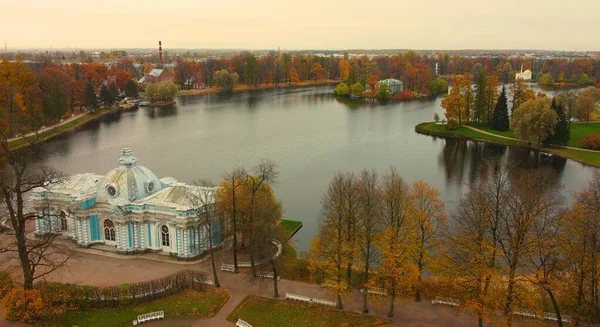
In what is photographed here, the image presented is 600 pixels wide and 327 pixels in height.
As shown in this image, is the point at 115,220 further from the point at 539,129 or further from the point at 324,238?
the point at 539,129

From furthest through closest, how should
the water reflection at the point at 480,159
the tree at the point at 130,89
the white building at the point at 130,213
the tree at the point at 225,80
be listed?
1. the tree at the point at 225,80
2. the tree at the point at 130,89
3. the water reflection at the point at 480,159
4. the white building at the point at 130,213

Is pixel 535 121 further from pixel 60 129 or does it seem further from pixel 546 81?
pixel 546 81

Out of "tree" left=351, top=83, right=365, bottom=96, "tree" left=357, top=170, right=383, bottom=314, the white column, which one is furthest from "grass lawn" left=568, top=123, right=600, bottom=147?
the white column

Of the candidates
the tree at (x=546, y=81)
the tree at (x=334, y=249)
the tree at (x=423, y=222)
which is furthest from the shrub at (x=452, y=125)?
the tree at (x=546, y=81)

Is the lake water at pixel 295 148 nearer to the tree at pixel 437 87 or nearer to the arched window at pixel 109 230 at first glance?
the arched window at pixel 109 230

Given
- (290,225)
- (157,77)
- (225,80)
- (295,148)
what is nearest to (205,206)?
(290,225)

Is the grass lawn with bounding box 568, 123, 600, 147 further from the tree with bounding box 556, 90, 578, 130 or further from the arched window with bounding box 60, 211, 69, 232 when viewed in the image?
the arched window with bounding box 60, 211, 69, 232
